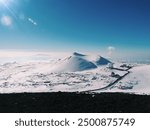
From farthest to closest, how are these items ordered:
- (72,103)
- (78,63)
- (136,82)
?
(78,63) < (136,82) < (72,103)

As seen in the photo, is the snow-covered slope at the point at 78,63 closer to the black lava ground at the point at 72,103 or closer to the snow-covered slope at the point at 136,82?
the snow-covered slope at the point at 136,82

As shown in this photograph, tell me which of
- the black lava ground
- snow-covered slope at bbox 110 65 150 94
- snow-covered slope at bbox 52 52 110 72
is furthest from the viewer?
snow-covered slope at bbox 52 52 110 72

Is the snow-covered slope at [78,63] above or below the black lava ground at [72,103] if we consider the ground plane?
above

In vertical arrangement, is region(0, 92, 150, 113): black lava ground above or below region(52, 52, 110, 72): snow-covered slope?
below

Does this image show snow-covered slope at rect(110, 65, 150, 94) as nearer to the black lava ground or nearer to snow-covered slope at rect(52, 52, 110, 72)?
snow-covered slope at rect(52, 52, 110, 72)

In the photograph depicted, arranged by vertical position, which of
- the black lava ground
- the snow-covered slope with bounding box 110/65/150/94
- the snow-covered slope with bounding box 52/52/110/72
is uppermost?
the snow-covered slope with bounding box 52/52/110/72

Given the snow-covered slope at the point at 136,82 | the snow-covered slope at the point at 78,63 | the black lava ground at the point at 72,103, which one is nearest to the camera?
the black lava ground at the point at 72,103

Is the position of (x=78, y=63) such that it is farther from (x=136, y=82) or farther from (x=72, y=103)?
(x=72, y=103)

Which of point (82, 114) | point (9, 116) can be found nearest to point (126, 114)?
point (82, 114)

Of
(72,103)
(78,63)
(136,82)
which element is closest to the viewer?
(72,103)
